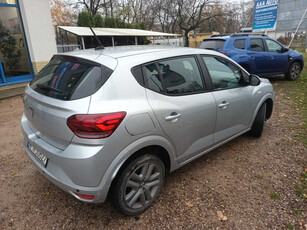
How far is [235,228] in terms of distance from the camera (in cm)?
228

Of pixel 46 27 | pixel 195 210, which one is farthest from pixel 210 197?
pixel 46 27

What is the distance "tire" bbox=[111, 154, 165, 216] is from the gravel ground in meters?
0.15

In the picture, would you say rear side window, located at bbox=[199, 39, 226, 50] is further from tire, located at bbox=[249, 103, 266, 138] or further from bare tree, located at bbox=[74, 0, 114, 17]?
bare tree, located at bbox=[74, 0, 114, 17]

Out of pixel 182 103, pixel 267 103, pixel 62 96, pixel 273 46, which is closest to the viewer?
pixel 62 96

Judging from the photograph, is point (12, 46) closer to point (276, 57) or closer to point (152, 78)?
point (152, 78)

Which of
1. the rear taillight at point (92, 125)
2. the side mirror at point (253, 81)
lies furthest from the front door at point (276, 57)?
the rear taillight at point (92, 125)

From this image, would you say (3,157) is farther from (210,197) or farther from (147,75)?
(210,197)

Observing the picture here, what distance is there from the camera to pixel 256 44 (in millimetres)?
8070

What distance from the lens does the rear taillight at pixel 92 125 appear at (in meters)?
1.89

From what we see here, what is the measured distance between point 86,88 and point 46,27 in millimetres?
7478

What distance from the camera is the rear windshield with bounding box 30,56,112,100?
2.02 m

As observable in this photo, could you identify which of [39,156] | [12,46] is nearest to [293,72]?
[39,156]

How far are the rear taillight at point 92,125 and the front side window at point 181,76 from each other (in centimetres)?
78

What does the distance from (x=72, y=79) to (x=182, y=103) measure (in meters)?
1.14
